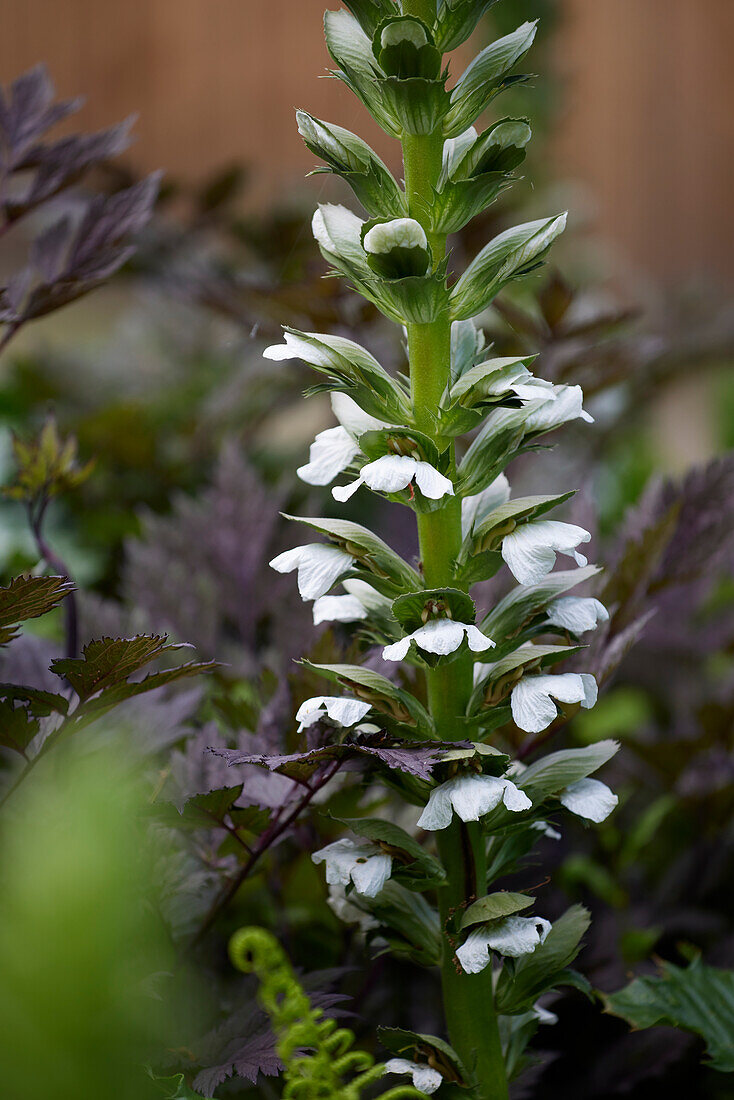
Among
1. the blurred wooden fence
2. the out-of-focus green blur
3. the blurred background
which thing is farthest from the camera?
the blurred wooden fence

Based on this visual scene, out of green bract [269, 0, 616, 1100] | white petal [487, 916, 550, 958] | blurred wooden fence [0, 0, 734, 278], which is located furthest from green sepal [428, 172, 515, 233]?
blurred wooden fence [0, 0, 734, 278]

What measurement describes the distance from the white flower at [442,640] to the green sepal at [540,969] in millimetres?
104

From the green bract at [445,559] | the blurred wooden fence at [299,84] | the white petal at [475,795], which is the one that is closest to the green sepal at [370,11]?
the green bract at [445,559]

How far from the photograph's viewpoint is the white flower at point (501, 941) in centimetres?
26

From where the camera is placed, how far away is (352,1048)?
363mm

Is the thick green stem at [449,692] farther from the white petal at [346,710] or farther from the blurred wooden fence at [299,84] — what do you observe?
the blurred wooden fence at [299,84]

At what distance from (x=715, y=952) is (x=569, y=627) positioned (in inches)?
9.8

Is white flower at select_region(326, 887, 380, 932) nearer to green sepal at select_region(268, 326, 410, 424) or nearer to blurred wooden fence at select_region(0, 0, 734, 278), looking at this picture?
green sepal at select_region(268, 326, 410, 424)

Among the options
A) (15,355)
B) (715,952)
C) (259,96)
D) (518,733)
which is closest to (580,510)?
(518,733)

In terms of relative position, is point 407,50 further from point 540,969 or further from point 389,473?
point 540,969

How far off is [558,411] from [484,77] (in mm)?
101

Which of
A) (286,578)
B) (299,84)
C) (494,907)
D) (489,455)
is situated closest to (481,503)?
(489,455)

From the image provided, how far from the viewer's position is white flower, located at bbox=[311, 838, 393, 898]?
272mm

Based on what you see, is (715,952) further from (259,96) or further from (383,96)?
(259,96)
